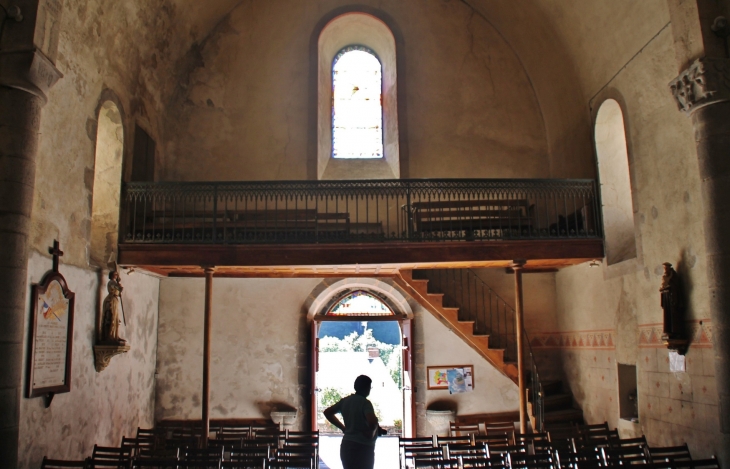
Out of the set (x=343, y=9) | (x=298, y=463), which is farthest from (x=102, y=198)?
(x=343, y=9)

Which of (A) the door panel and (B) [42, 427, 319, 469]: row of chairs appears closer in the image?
(B) [42, 427, 319, 469]: row of chairs

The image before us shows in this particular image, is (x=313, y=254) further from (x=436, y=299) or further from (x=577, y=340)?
(x=577, y=340)

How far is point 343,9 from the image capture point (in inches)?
506

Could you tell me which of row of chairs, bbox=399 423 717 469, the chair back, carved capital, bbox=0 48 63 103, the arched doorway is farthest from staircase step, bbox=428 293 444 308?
carved capital, bbox=0 48 63 103

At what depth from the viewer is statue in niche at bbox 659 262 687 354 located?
749cm

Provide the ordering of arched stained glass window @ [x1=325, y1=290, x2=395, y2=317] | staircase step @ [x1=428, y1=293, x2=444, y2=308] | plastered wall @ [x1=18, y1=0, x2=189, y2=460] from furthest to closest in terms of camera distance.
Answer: arched stained glass window @ [x1=325, y1=290, x2=395, y2=317]
staircase step @ [x1=428, y1=293, x2=444, y2=308]
plastered wall @ [x1=18, y1=0, x2=189, y2=460]

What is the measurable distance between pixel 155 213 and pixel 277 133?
11.0 feet

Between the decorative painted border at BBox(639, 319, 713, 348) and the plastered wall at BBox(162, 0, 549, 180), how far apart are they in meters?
4.79

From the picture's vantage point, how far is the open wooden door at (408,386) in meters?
11.5

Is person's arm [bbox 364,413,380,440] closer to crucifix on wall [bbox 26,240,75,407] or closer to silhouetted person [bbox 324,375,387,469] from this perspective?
silhouetted person [bbox 324,375,387,469]

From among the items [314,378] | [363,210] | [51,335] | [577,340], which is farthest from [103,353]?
[577,340]

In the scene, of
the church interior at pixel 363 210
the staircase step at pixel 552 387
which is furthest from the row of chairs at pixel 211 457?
the staircase step at pixel 552 387

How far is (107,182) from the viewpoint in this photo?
980 centimetres

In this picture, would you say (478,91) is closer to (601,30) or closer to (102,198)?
(601,30)
